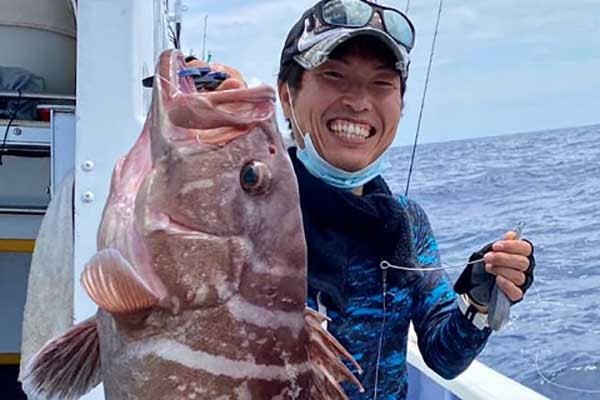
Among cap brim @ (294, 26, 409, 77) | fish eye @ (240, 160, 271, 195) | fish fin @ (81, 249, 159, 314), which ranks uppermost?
cap brim @ (294, 26, 409, 77)

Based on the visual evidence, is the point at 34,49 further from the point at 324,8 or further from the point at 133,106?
the point at 324,8

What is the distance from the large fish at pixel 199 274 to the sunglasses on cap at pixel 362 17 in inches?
29.6

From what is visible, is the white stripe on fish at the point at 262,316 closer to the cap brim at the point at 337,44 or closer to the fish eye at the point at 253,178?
the fish eye at the point at 253,178

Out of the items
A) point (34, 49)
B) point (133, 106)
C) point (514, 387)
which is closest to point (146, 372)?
point (133, 106)

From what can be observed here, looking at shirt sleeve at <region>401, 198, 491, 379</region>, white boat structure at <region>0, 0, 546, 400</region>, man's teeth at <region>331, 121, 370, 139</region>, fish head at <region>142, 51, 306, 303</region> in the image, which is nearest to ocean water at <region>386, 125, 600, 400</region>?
shirt sleeve at <region>401, 198, 491, 379</region>

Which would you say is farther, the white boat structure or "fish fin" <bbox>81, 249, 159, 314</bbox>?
the white boat structure

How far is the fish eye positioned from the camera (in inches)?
54.0

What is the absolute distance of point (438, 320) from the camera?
2.18 m

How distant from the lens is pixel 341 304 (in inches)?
81.2

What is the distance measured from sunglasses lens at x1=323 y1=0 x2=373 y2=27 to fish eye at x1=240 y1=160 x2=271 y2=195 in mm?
832

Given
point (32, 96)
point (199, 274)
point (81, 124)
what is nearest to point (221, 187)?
point (199, 274)

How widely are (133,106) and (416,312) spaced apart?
44.9 inches

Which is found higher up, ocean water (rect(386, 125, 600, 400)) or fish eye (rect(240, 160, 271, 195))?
fish eye (rect(240, 160, 271, 195))

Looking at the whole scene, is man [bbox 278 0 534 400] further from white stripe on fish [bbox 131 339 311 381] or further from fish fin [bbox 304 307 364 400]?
white stripe on fish [bbox 131 339 311 381]
